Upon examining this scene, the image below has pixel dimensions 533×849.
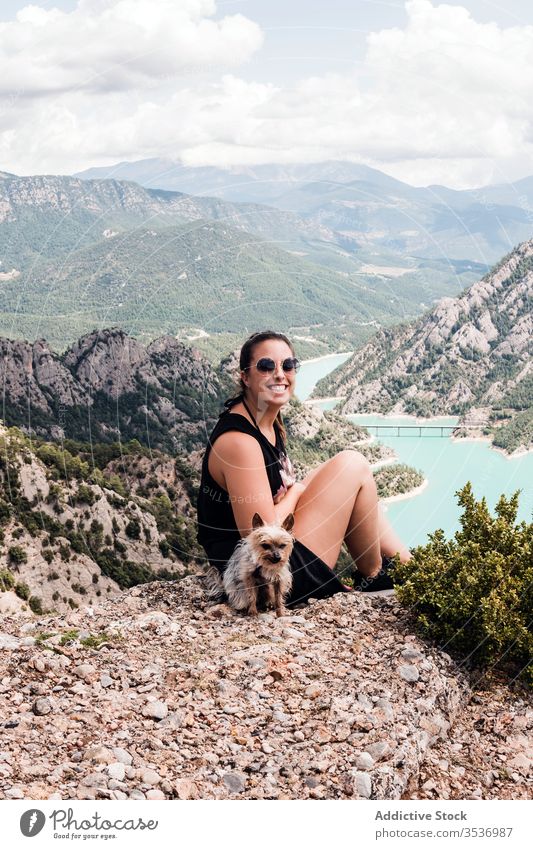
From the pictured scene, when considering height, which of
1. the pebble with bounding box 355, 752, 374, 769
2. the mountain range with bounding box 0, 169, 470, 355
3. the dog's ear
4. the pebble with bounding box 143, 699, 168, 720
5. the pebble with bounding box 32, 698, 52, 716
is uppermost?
the mountain range with bounding box 0, 169, 470, 355

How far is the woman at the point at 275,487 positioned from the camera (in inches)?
154

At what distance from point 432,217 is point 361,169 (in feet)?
6.52

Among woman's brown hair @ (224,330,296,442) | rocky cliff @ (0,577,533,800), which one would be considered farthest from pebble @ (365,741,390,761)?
woman's brown hair @ (224,330,296,442)

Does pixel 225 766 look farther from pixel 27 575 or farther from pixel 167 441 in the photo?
pixel 27 575

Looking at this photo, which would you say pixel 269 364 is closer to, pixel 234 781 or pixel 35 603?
pixel 234 781

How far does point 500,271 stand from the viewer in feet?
131

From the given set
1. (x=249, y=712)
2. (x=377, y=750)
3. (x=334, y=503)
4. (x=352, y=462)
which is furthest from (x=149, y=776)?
(x=352, y=462)

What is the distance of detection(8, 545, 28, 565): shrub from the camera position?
1434cm

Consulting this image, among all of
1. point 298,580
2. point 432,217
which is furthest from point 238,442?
point 432,217

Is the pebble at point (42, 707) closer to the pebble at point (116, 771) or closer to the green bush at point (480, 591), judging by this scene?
the pebble at point (116, 771)

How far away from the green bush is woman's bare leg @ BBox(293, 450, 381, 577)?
1.47ft

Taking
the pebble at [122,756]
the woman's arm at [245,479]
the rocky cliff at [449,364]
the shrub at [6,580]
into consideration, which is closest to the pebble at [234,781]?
the pebble at [122,756]

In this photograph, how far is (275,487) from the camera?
4219 mm

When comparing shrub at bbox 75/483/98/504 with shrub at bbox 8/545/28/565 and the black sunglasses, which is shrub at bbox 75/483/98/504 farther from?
the black sunglasses
